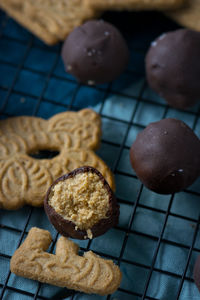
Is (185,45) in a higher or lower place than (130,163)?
higher

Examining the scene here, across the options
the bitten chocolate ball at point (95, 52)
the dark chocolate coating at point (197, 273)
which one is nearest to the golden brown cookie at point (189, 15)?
the bitten chocolate ball at point (95, 52)

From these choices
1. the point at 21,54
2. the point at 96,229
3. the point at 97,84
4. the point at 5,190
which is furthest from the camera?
Result: the point at 21,54

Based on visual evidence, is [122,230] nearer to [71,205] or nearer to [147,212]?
[147,212]

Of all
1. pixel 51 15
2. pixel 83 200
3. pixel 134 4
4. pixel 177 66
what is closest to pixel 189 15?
pixel 134 4

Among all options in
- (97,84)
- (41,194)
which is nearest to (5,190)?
(41,194)

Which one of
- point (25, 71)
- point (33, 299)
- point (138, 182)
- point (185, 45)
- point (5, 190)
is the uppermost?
point (185, 45)

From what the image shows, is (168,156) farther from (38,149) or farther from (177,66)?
(38,149)
